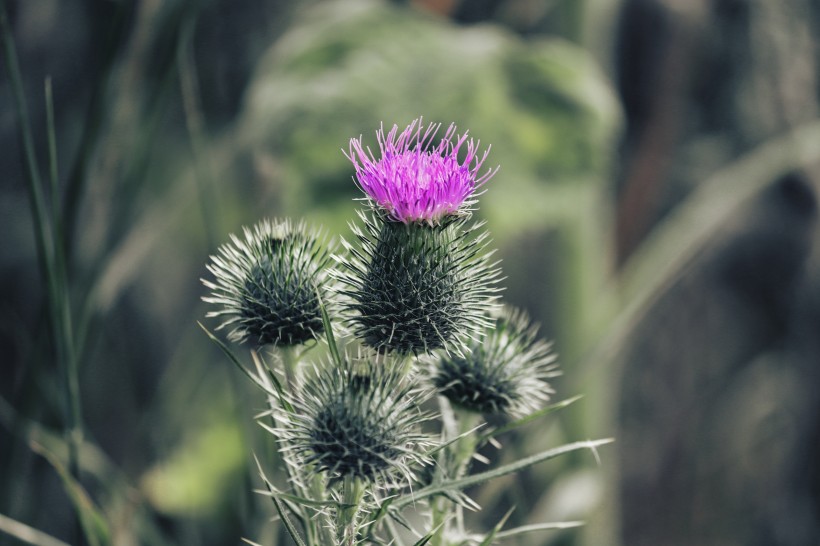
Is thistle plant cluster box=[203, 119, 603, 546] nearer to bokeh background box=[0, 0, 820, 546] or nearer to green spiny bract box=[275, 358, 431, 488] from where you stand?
green spiny bract box=[275, 358, 431, 488]

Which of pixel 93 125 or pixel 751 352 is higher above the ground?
pixel 93 125

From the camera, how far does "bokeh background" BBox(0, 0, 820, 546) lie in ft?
5.73

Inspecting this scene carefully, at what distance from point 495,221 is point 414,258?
1.10 m

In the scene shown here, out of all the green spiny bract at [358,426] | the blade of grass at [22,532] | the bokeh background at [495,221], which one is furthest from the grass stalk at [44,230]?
the green spiny bract at [358,426]

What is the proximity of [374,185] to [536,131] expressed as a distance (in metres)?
1.40

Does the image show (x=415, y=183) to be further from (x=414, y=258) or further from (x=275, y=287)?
(x=275, y=287)

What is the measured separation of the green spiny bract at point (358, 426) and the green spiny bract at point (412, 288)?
0.05 metres

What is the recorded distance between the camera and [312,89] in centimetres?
201

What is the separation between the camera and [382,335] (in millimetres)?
845

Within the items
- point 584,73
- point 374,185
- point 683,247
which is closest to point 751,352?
point 683,247

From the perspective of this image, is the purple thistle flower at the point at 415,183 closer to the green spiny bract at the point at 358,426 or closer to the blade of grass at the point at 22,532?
the green spiny bract at the point at 358,426

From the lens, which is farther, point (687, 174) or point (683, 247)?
point (687, 174)

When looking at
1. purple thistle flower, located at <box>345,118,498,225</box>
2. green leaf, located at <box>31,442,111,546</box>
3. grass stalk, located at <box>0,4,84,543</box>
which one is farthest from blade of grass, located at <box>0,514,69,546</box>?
purple thistle flower, located at <box>345,118,498,225</box>

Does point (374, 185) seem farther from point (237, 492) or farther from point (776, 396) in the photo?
point (776, 396)
